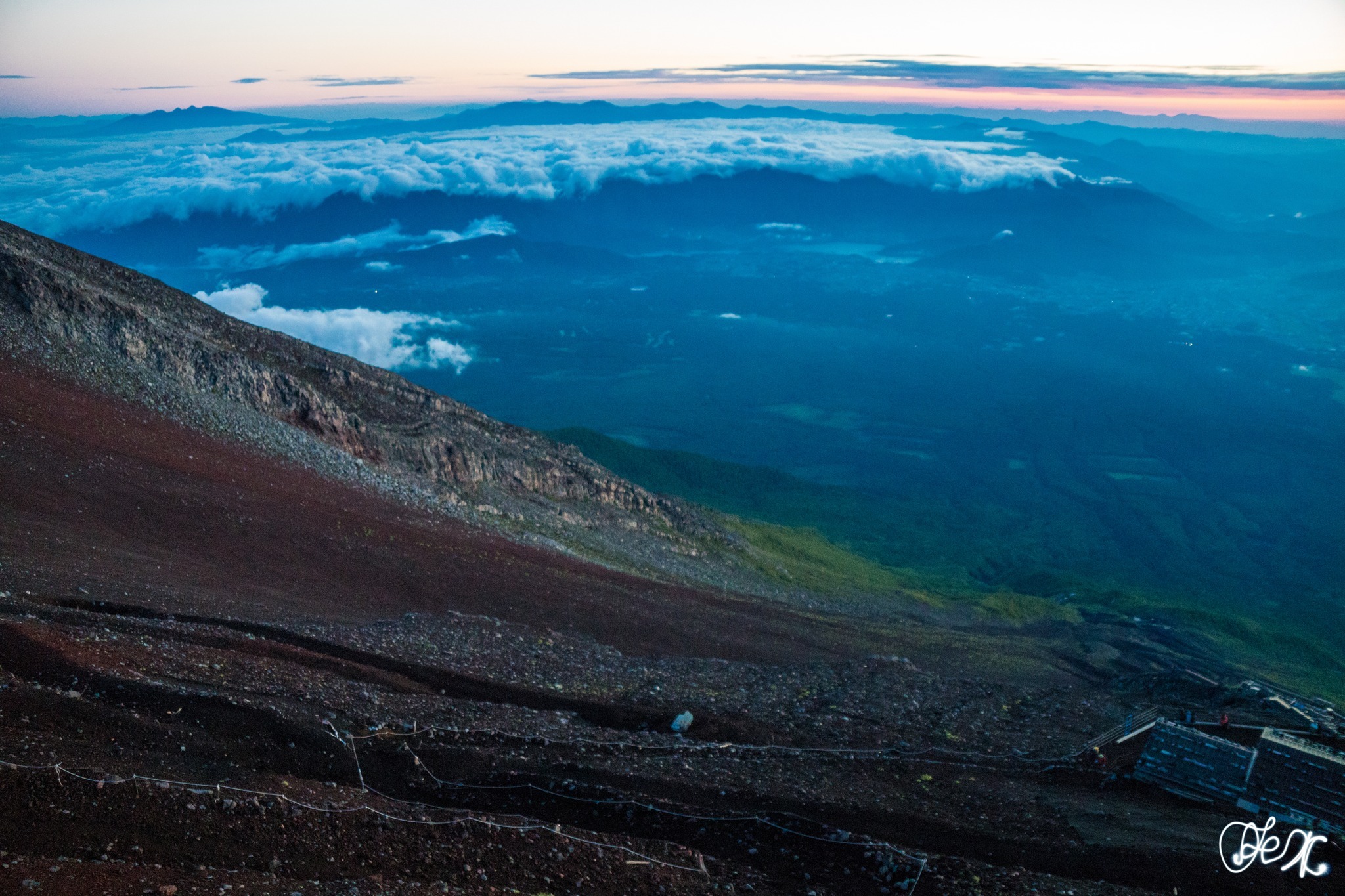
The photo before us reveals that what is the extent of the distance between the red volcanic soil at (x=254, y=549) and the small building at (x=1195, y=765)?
16464 millimetres

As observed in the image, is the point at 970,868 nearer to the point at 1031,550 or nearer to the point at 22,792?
the point at 22,792

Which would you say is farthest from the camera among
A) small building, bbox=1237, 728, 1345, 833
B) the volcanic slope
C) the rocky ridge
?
the rocky ridge

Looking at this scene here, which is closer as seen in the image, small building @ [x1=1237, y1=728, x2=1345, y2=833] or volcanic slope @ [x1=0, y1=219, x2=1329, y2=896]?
volcanic slope @ [x1=0, y1=219, x2=1329, y2=896]

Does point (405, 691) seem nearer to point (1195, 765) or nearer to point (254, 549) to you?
point (254, 549)

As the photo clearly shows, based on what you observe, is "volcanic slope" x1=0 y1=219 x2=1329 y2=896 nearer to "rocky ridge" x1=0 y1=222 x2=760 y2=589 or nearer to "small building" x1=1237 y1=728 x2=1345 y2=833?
"rocky ridge" x1=0 y1=222 x2=760 y2=589

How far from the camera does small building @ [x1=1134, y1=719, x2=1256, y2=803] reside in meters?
22.0

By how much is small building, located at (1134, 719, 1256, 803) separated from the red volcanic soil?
1646cm

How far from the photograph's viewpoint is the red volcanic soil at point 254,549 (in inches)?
1070

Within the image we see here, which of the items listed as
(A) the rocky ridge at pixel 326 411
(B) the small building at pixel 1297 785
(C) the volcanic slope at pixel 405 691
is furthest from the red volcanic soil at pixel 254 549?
(B) the small building at pixel 1297 785

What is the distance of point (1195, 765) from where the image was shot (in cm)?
2250

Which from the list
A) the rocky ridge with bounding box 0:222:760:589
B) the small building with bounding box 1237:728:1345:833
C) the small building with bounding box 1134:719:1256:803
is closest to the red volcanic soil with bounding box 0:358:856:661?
the rocky ridge with bounding box 0:222:760:589

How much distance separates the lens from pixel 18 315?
133ft

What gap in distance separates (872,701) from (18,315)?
3938 centimetres

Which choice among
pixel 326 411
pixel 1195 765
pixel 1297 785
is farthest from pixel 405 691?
pixel 326 411
